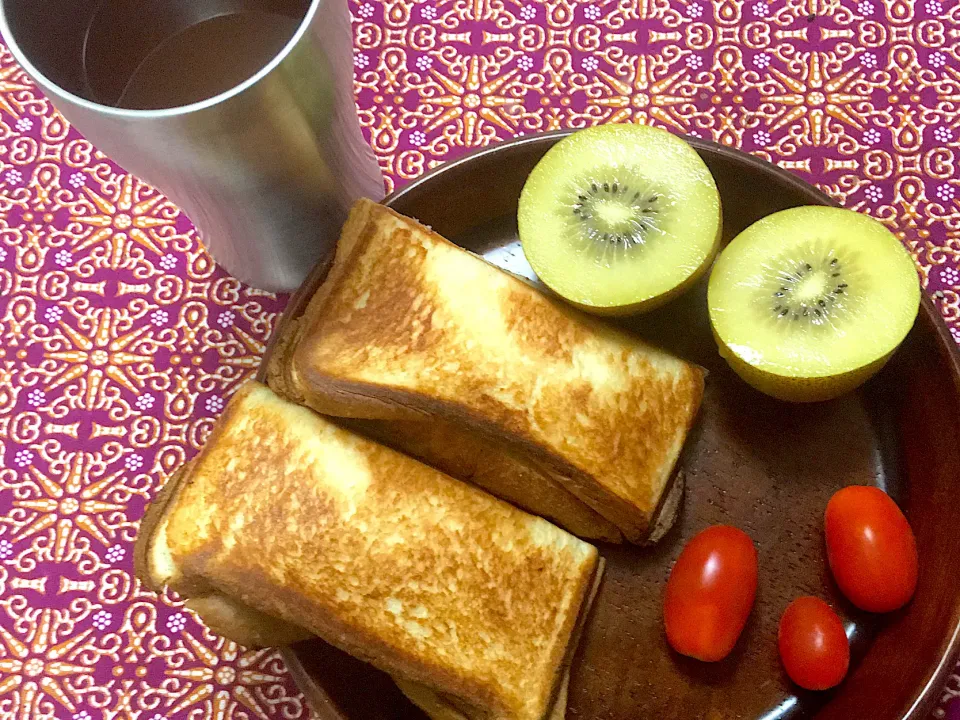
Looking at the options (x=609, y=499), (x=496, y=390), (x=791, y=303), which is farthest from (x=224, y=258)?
(x=791, y=303)

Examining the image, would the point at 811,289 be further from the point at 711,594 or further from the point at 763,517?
the point at 711,594

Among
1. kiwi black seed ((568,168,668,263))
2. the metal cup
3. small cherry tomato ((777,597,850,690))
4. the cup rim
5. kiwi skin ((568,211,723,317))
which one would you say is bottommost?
small cherry tomato ((777,597,850,690))

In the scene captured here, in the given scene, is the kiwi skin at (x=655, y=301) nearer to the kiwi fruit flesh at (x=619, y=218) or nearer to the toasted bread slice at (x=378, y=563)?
A: the kiwi fruit flesh at (x=619, y=218)

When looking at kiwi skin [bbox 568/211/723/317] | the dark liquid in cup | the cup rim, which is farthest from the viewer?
kiwi skin [bbox 568/211/723/317]

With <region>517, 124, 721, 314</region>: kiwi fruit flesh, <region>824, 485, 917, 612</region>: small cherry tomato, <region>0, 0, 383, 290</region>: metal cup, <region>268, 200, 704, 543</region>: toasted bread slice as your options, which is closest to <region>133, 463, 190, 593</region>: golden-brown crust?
<region>268, 200, 704, 543</region>: toasted bread slice

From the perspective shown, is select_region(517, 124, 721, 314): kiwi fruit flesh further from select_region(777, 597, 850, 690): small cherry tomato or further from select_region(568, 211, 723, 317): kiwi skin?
select_region(777, 597, 850, 690): small cherry tomato

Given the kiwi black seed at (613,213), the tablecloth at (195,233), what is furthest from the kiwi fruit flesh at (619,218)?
the tablecloth at (195,233)
